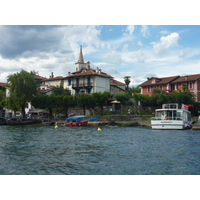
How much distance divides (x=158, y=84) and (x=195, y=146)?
4791 centimetres

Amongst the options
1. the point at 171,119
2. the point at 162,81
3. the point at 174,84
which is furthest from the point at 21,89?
the point at 174,84

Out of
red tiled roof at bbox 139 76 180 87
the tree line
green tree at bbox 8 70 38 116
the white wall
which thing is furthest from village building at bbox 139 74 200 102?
green tree at bbox 8 70 38 116

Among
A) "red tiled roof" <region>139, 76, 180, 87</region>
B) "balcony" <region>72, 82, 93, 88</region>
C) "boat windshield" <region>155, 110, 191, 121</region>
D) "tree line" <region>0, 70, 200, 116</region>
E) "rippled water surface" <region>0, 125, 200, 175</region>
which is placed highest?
"red tiled roof" <region>139, 76, 180, 87</region>

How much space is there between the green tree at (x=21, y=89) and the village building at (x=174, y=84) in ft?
104

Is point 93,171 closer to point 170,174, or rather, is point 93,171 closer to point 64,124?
point 170,174

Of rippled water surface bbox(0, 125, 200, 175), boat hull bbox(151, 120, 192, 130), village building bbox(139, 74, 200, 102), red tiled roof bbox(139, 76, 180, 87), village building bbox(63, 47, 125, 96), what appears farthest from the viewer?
red tiled roof bbox(139, 76, 180, 87)

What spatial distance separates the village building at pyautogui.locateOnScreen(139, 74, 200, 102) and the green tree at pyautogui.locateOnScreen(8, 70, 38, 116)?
104 ft

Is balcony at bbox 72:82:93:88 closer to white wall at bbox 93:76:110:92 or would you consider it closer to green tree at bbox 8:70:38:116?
white wall at bbox 93:76:110:92

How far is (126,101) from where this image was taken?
179ft

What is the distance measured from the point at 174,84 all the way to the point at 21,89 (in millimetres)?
37799

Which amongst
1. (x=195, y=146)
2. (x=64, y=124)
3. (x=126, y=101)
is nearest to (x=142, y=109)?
(x=126, y=101)

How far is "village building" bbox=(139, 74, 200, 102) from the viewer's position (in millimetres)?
58781

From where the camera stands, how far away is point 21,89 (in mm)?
50000

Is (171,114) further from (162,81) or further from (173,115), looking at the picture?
(162,81)
